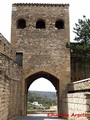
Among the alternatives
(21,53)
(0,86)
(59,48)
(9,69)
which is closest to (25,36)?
(21,53)

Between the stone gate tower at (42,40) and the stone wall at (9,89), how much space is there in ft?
5.57

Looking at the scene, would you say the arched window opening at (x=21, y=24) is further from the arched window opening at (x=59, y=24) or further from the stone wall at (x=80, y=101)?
the stone wall at (x=80, y=101)

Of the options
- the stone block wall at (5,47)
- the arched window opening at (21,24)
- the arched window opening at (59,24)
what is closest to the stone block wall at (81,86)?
the stone block wall at (5,47)

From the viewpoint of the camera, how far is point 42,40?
2141cm

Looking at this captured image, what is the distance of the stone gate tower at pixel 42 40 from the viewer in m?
20.9

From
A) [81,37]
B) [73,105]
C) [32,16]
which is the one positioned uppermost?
[32,16]

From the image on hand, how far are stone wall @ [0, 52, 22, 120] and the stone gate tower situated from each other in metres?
1.70

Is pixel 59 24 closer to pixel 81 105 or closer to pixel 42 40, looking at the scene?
pixel 42 40

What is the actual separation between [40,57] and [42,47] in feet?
2.45

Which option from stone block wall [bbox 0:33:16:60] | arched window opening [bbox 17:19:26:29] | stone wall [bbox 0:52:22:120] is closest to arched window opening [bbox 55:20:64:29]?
arched window opening [bbox 17:19:26:29]

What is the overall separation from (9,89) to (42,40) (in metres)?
7.19

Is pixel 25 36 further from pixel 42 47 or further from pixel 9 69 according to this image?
pixel 9 69

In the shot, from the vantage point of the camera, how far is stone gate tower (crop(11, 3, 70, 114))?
2094cm

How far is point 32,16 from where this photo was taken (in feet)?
71.9
